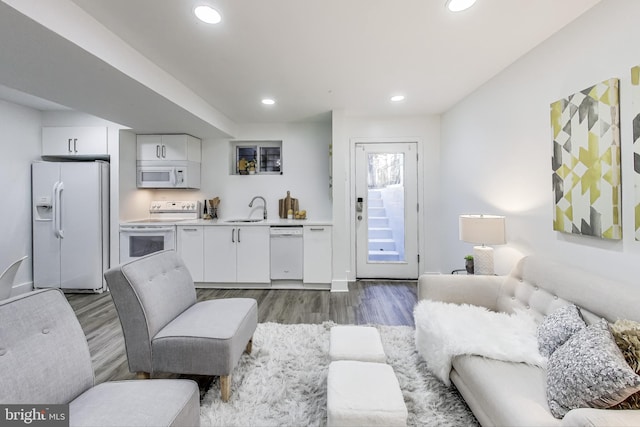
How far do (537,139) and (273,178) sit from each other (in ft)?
10.9

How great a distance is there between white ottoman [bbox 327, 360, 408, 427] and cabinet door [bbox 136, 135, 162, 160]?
13.0 ft

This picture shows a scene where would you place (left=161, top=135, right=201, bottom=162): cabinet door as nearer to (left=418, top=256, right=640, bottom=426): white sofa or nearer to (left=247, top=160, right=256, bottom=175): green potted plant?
(left=247, top=160, right=256, bottom=175): green potted plant

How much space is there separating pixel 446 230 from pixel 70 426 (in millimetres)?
3981

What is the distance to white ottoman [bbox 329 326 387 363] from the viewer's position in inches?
64.4

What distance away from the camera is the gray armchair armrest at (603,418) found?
0.85 metres

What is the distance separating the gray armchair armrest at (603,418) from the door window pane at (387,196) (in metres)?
3.26

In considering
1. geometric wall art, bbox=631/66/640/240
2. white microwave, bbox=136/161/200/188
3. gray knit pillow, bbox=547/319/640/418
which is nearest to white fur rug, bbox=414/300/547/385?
gray knit pillow, bbox=547/319/640/418

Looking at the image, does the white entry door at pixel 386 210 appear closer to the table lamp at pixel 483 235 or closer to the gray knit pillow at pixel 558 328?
the table lamp at pixel 483 235

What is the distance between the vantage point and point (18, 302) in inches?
40.5

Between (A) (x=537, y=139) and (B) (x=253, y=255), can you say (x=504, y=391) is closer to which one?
(A) (x=537, y=139)

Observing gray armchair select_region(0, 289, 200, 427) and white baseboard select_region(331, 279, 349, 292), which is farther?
white baseboard select_region(331, 279, 349, 292)

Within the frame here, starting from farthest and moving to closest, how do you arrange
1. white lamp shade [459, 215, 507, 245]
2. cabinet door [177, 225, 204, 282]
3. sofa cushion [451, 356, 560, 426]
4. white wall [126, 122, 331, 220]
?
white wall [126, 122, 331, 220], cabinet door [177, 225, 204, 282], white lamp shade [459, 215, 507, 245], sofa cushion [451, 356, 560, 426]

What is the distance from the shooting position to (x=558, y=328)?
4.47ft

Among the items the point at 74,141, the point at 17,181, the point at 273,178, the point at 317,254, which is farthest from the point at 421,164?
the point at 17,181
